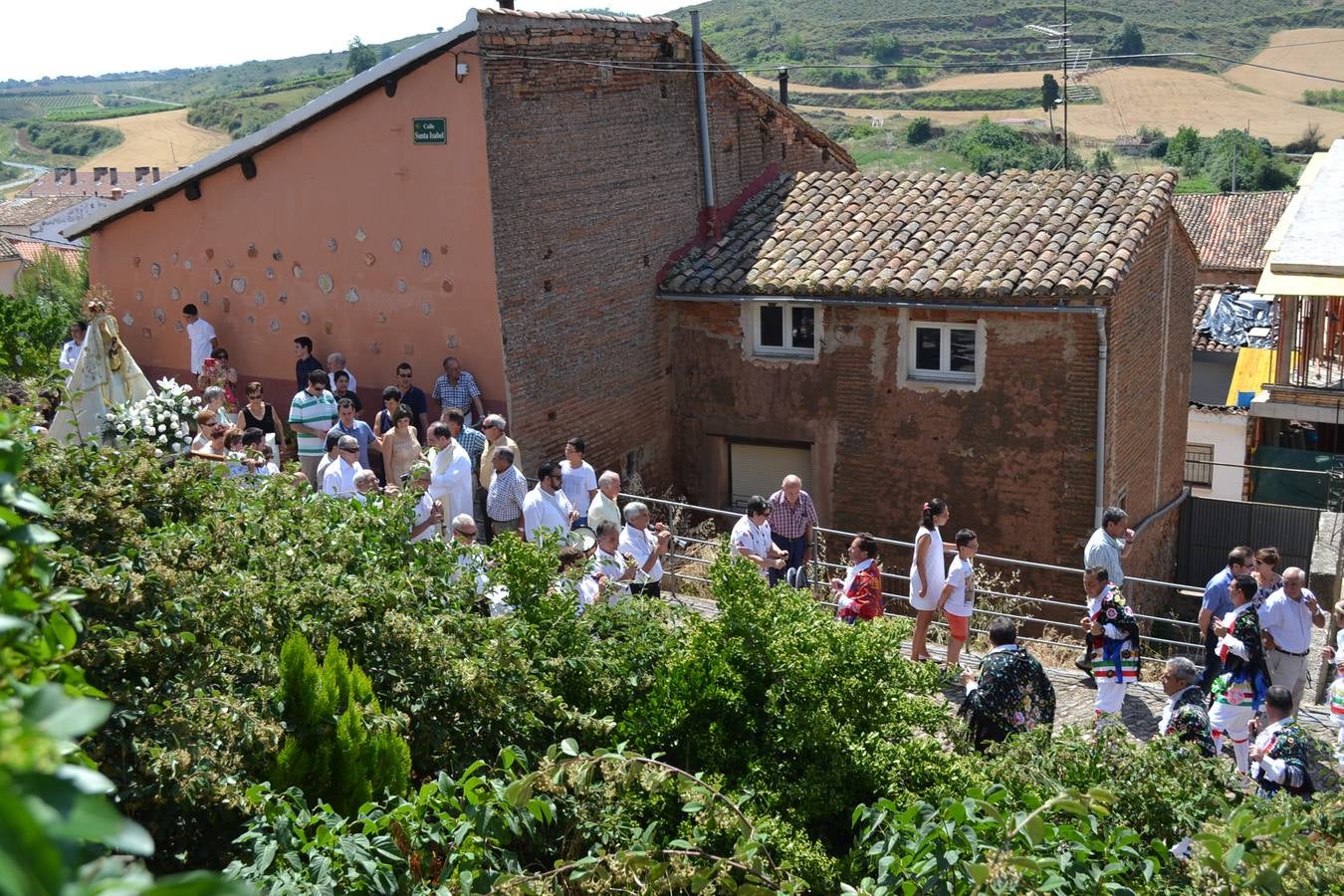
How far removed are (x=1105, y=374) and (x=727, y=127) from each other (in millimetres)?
6546

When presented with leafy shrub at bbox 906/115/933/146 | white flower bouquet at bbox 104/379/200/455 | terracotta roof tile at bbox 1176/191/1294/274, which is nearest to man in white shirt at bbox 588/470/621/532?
white flower bouquet at bbox 104/379/200/455

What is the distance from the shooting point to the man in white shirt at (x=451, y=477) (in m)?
11.6

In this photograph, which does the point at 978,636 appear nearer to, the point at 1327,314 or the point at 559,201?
the point at 559,201

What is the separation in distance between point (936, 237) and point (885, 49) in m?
86.1

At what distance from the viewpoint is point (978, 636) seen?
41.2 ft

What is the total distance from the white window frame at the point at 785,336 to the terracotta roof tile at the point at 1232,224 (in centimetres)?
2694

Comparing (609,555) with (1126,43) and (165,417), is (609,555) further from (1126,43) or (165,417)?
(1126,43)

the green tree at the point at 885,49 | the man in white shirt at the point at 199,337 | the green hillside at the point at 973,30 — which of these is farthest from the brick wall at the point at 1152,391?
the green tree at the point at 885,49

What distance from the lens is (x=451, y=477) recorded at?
11.6 meters

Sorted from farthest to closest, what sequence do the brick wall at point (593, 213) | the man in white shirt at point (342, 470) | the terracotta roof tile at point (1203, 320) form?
the terracotta roof tile at point (1203, 320) < the brick wall at point (593, 213) < the man in white shirt at point (342, 470)

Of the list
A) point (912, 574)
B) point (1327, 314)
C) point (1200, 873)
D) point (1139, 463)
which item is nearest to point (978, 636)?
point (912, 574)

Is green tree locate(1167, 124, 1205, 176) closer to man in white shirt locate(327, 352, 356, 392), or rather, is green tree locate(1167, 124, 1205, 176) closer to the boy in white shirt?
man in white shirt locate(327, 352, 356, 392)

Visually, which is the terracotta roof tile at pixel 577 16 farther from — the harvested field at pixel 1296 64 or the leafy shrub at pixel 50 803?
the harvested field at pixel 1296 64

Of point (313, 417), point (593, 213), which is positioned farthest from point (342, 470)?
point (593, 213)
